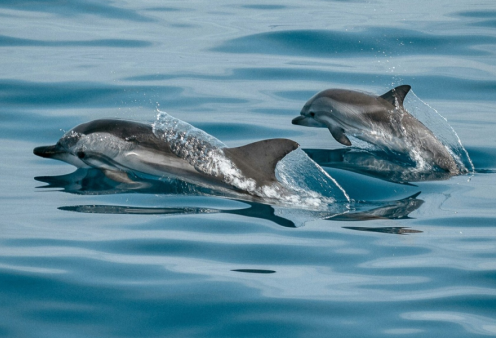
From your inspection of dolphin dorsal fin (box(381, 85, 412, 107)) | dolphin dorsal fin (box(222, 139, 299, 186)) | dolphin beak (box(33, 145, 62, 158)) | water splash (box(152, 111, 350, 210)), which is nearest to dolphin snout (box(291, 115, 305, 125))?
dolphin dorsal fin (box(381, 85, 412, 107))

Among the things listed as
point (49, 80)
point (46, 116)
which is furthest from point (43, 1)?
point (46, 116)

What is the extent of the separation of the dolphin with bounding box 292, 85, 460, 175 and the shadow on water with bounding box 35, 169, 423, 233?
1994 mm

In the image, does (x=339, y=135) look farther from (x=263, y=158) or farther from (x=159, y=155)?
(x=159, y=155)

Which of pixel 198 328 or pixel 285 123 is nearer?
pixel 198 328

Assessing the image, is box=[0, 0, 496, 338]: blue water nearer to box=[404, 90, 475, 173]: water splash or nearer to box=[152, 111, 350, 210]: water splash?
box=[404, 90, 475, 173]: water splash

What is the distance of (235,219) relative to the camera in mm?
6738

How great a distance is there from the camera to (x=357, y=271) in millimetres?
5613

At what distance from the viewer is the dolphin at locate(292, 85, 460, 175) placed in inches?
380

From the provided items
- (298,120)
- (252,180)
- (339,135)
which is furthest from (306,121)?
(252,180)

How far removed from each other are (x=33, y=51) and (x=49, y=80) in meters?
2.29

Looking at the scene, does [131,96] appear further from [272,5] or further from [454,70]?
[272,5]

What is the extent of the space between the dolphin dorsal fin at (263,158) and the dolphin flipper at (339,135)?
8.81 ft

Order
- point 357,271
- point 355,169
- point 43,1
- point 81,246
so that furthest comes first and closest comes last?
point 43,1 < point 355,169 < point 81,246 < point 357,271

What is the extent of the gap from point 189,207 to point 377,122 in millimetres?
3911
